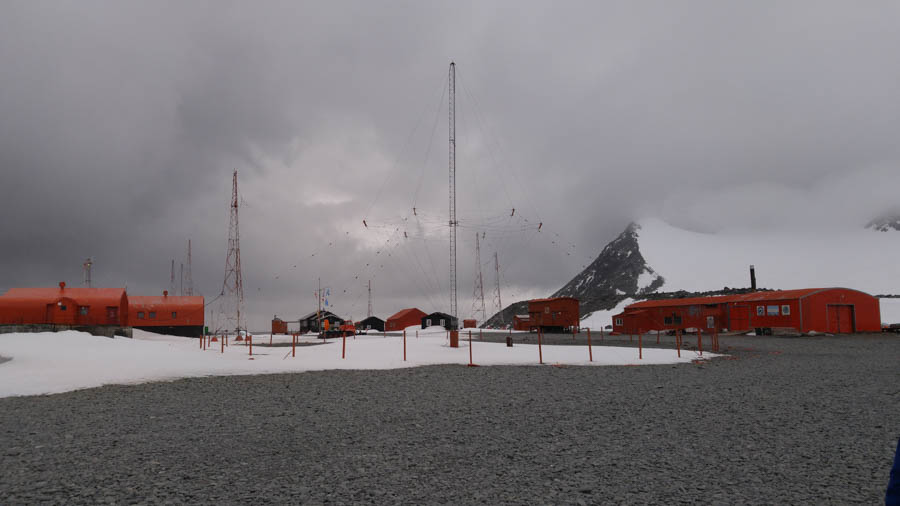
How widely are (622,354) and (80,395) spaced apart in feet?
76.4

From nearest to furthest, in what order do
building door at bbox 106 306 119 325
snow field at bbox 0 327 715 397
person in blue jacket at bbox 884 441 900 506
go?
person in blue jacket at bbox 884 441 900 506 < snow field at bbox 0 327 715 397 < building door at bbox 106 306 119 325

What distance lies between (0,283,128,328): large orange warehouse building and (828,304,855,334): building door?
7236cm

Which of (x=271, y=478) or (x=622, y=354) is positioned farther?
(x=622, y=354)

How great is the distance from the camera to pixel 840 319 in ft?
173

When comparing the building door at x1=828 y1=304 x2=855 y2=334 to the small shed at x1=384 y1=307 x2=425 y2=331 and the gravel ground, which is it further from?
the small shed at x1=384 y1=307 x2=425 y2=331

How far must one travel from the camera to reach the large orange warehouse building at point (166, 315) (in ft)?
202

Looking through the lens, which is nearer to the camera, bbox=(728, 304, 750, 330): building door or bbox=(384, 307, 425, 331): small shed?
bbox=(728, 304, 750, 330): building door

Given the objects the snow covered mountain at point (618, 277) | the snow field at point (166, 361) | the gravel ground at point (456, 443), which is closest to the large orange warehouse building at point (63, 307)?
the snow field at point (166, 361)

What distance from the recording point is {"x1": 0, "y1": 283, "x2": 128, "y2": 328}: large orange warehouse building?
165ft

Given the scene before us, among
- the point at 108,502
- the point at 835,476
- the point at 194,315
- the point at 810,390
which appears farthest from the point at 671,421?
the point at 194,315

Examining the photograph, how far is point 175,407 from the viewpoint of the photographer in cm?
1221

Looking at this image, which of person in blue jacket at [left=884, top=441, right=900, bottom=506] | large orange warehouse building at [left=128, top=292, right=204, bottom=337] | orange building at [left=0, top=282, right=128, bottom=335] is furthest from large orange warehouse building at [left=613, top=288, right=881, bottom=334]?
orange building at [left=0, top=282, right=128, bottom=335]

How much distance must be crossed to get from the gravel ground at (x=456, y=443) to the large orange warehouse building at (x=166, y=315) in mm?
52243

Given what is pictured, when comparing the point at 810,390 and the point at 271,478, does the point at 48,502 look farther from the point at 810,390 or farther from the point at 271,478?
the point at 810,390
